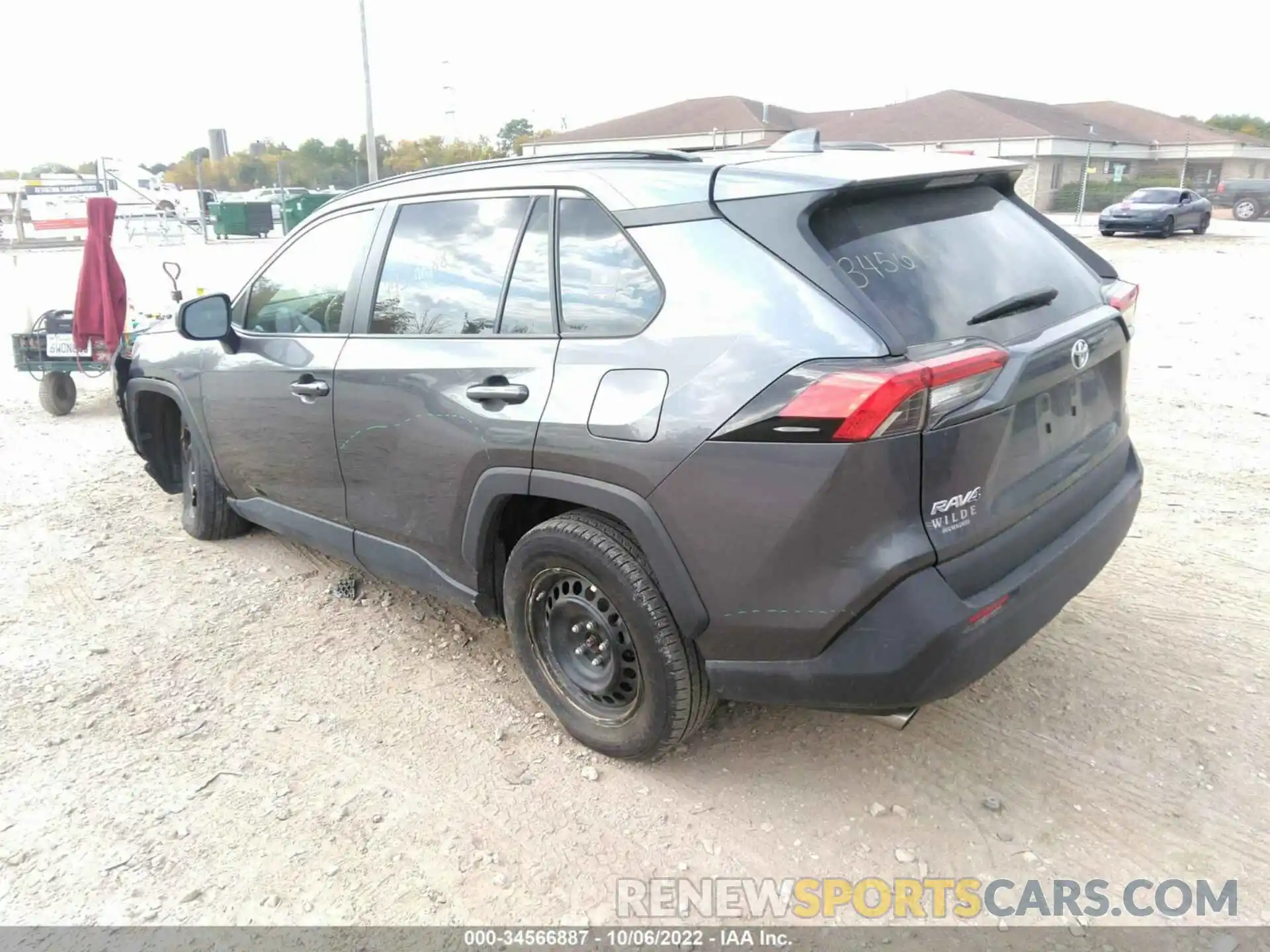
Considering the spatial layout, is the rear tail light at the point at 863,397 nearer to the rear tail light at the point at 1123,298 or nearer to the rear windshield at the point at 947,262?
the rear windshield at the point at 947,262

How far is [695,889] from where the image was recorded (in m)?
2.58

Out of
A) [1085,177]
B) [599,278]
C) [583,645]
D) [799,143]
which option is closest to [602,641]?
[583,645]

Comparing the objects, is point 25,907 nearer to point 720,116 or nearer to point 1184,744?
point 1184,744

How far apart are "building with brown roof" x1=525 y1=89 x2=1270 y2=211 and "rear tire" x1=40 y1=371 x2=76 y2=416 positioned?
29726 millimetres

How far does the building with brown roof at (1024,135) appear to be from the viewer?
3925cm

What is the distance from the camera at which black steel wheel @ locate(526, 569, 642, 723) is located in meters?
2.93

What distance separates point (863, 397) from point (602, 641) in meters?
1.25

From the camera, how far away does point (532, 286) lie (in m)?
3.04

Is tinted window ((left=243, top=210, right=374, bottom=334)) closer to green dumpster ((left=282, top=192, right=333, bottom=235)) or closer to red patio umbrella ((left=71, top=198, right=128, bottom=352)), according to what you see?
red patio umbrella ((left=71, top=198, right=128, bottom=352))

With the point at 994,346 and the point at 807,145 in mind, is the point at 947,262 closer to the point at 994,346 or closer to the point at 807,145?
the point at 994,346

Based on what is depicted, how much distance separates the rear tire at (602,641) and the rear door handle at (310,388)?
114cm

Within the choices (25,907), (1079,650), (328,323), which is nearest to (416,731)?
(25,907)

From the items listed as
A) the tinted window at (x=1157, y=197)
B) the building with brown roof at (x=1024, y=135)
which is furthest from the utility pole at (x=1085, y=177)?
the tinted window at (x=1157, y=197)

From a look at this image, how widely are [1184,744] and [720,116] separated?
4402cm
